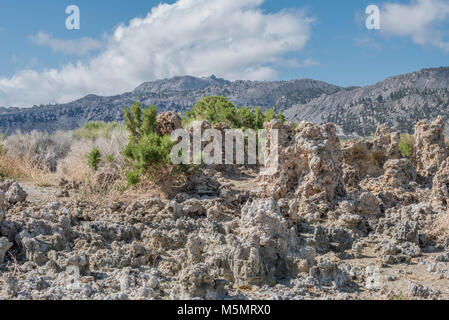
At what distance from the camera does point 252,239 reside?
4.47 metres

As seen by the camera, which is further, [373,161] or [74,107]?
[74,107]

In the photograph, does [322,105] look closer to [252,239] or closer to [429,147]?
[429,147]

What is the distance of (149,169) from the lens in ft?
27.1

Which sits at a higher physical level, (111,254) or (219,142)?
(219,142)

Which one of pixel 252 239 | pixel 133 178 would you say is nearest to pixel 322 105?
pixel 133 178

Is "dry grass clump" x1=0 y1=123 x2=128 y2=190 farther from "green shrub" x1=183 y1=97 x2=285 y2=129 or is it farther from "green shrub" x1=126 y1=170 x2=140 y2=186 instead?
"green shrub" x1=183 y1=97 x2=285 y2=129

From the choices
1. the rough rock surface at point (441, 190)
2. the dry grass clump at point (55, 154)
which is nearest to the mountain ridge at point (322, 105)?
the dry grass clump at point (55, 154)

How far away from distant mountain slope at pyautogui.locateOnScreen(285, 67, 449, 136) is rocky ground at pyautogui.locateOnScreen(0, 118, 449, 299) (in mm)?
77943

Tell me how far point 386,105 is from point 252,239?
109m

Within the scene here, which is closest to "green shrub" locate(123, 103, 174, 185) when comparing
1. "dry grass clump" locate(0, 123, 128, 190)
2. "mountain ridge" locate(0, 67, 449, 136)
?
"dry grass clump" locate(0, 123, 128, 190)

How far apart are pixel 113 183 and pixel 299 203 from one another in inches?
151

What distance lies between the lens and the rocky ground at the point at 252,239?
157 inches
